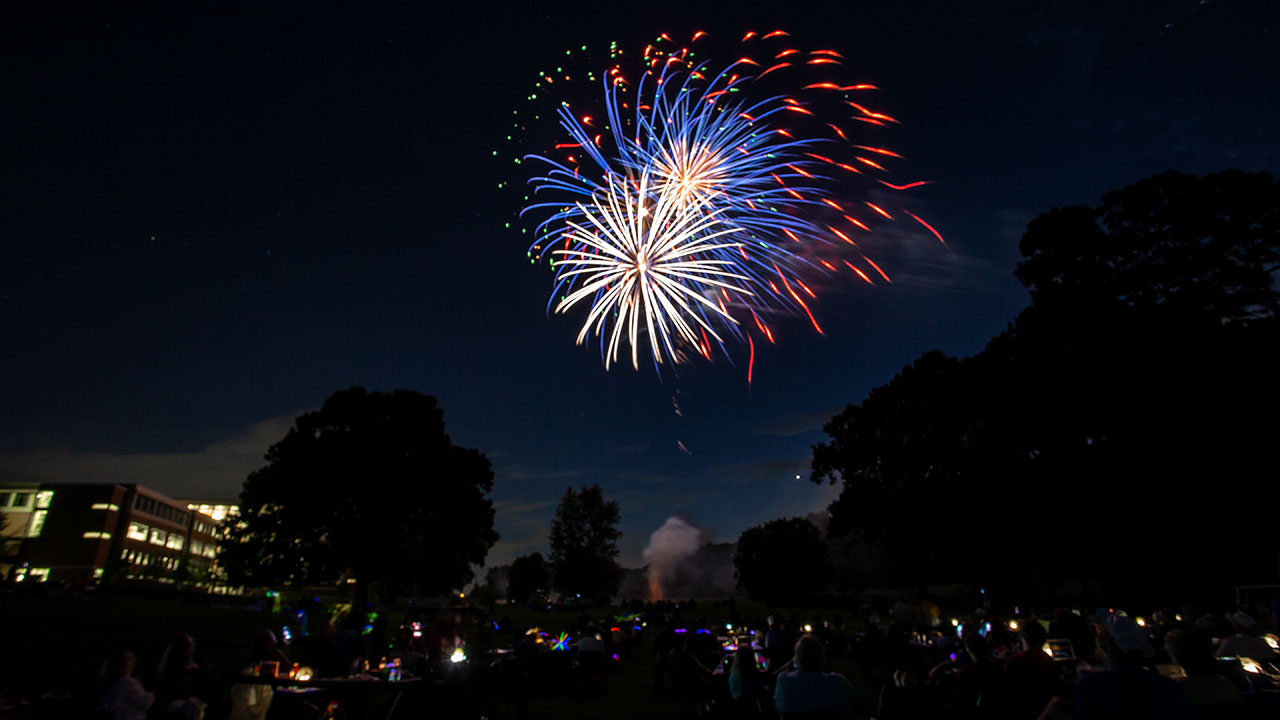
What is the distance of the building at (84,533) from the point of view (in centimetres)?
8681

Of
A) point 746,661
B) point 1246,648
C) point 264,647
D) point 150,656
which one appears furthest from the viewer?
point 150,656

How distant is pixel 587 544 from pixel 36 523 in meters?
79.7

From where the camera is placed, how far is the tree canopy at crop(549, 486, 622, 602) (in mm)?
87188

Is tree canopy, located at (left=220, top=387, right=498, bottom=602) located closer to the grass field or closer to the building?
the grass field

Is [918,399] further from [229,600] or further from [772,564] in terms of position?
[229,600]

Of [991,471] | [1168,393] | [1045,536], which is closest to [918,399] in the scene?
[991,471]

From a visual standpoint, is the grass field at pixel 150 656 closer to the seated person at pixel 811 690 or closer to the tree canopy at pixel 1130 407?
the seated person at pixel 811 690

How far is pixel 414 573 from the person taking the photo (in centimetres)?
3431

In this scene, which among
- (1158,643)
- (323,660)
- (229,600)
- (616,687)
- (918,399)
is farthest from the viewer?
(229,600)

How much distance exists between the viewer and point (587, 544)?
3684 inches

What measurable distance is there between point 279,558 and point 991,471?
3735 centimetres

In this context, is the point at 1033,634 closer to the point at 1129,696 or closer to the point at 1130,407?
the point at 1129,696

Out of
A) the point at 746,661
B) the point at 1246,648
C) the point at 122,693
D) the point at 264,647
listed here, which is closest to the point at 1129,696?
the point at 746,661

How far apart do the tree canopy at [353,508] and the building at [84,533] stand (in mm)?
67548
